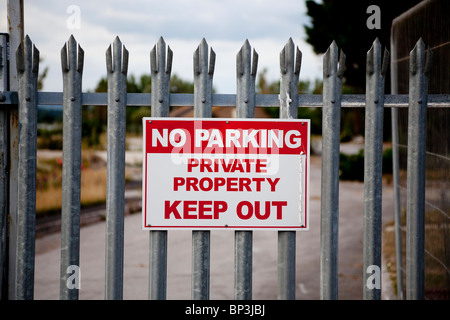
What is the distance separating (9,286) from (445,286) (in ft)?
9.88

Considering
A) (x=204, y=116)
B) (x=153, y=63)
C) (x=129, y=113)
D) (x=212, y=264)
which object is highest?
(x=129, y=113)

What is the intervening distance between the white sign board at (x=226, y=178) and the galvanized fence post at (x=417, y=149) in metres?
0.63

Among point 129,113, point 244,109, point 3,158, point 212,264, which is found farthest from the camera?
point 129,113

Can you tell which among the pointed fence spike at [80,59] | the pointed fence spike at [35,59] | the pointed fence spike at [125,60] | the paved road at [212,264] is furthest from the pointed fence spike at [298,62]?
the paved road at [212,264]

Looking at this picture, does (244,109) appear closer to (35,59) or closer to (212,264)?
(35,59)

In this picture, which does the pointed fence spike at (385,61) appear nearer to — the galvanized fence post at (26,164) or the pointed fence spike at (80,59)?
the pointed fence spike at (80,59)

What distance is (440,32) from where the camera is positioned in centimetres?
354

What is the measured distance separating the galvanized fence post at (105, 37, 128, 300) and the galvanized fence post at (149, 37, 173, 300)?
0.57 ft

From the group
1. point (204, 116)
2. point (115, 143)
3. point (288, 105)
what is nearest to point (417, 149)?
point (288, 105)

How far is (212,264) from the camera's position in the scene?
7.57 m

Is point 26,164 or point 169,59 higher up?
point 169,59

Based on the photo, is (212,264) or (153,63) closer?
(153,63)

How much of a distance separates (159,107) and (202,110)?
247 millimetres

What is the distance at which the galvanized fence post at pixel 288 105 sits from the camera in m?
2.80
